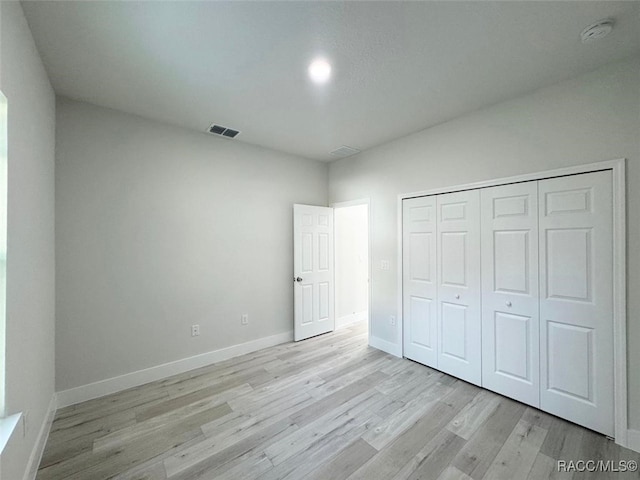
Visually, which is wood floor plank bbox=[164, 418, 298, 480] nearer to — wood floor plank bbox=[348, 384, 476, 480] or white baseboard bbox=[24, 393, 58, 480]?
wood floor plank bbox=[348, 384, 476, 480]

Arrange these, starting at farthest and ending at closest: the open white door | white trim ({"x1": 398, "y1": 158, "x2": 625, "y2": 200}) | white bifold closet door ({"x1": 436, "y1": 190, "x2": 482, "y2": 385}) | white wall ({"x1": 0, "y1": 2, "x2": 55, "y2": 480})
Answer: the open white door, white bifold closet door ({"x1": 436, "y1": 190, "x2": 482, "y2": 385}), white trim ({"x1": 398, "y1": 158, "x2": 625, "y2": 200}), white wall ({"x1": 0, "y1": 2, "x2": 55, "y2": 480})

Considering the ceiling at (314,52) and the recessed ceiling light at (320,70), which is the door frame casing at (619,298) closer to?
the ceiling at (314,52)

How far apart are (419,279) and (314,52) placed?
2525 millimetres

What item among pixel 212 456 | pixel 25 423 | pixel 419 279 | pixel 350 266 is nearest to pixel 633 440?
pixel 419 279

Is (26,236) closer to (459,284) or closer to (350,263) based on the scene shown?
(459,284)

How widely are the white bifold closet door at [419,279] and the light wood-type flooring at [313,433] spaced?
375 millimetres

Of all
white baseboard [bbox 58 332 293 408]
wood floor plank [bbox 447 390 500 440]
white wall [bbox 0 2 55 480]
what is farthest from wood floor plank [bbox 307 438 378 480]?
white baseboard [bbox 58 332 293 408]

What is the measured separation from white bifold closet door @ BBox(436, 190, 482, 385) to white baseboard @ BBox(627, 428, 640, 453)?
0.95 m

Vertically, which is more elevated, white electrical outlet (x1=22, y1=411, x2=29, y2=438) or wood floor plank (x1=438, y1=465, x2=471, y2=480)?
white electrical outlet (x1=22, y1=411, x2=29, y2=438)

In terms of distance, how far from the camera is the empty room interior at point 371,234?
5.17 feet

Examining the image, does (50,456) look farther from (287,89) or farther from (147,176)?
(287,89)

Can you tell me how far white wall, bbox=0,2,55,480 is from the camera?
133 cm

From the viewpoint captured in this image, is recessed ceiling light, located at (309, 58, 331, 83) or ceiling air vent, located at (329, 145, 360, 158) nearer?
recessed ceiling light, located at (309, 58, 331, 83)

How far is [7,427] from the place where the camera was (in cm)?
125
